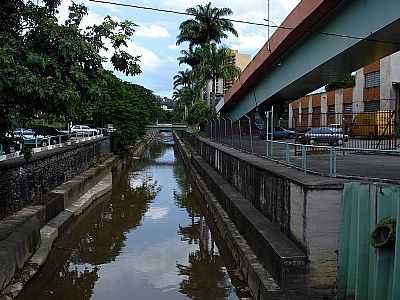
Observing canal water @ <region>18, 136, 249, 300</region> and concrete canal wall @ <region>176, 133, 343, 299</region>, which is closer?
concrete canal wall @ <region>176, 133, 343, 299</region>

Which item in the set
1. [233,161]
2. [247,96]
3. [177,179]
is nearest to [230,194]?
[233,161]

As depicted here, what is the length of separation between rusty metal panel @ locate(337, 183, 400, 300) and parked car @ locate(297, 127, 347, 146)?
651 cm

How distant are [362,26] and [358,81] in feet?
112

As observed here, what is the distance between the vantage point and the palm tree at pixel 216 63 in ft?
172

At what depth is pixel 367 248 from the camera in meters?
6.82

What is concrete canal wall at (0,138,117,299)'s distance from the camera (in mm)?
10492

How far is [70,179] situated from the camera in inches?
933

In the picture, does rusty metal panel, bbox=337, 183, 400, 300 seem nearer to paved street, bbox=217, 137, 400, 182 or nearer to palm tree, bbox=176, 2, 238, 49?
paved street, bbox=217, 137, 400, 182

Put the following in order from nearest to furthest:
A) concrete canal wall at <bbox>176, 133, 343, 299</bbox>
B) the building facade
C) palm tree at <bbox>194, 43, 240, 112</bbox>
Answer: concrete canal wall at <bbox>176, 133, 343, 299</bbox>
the building facade
palm tree at <bbox>194, 43, 240, 112</bbox>

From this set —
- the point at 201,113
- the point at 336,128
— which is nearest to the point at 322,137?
the point at 336,128

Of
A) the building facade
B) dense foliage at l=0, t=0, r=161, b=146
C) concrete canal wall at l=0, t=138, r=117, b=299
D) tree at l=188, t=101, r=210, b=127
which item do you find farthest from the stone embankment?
tree at l=188, t=101, r=210, b=127

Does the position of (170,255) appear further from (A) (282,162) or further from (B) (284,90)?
(B) (284,90)

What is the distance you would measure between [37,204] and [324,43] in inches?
392

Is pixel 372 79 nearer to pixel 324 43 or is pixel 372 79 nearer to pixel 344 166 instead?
pixel 324 43
